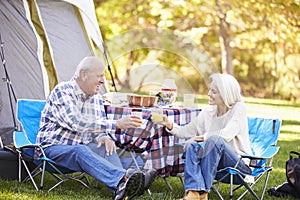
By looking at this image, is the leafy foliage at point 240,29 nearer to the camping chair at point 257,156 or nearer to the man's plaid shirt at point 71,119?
the camping chair at point 257,156

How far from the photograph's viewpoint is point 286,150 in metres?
6.83

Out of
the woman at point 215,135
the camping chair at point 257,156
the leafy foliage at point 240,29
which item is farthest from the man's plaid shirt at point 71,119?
the leafy foliage at point 240,29

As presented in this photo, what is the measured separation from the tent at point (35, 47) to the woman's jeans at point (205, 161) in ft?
5.26

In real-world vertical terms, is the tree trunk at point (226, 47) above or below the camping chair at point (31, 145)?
above

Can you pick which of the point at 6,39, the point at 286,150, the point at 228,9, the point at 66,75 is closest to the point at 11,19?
the point at 6,39

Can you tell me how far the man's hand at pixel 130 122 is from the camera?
338 centimetres

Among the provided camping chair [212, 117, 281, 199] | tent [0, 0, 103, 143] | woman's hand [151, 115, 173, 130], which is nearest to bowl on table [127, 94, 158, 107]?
woman's hand [151, 115, 173, 130]

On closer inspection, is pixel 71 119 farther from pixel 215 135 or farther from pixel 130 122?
pixel 215 135

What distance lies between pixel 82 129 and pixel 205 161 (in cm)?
73

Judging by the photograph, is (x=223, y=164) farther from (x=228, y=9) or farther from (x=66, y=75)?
(x=228, y=9)

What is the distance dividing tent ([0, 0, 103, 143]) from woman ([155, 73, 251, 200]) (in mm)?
1532

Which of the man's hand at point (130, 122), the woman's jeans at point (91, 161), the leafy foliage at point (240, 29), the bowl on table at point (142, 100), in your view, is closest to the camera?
the man's hand at point (130, 122)

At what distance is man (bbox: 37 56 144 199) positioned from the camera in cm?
363

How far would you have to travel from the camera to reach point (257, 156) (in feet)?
12.5
